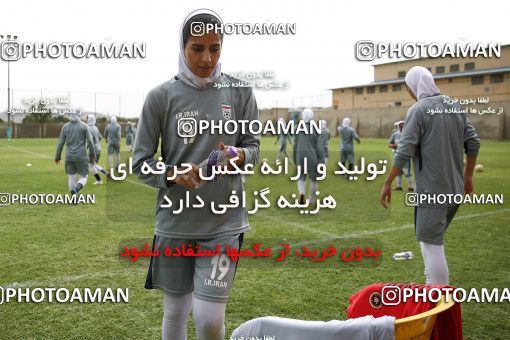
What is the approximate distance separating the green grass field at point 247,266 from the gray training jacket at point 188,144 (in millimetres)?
630

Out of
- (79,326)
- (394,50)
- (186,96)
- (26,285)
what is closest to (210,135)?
(186,96)

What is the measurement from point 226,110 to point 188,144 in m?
0.25

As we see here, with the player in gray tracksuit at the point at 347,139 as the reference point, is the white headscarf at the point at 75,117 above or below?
above

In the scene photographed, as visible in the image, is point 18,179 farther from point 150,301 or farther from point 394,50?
point 394,50

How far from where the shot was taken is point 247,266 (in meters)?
5.49

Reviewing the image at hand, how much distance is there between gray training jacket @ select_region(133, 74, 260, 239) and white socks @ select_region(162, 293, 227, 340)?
345 millimetres

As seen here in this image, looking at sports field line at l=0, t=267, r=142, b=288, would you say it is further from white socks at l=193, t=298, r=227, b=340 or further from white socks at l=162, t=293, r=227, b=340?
white socks at l=193, t=298, r=227, b=340

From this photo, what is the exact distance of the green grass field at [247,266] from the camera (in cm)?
397

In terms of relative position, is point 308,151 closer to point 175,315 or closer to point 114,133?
point 175,315

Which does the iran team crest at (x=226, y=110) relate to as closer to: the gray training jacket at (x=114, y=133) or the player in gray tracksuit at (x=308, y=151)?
the player in gray tracksuit at (x=308, y=151)

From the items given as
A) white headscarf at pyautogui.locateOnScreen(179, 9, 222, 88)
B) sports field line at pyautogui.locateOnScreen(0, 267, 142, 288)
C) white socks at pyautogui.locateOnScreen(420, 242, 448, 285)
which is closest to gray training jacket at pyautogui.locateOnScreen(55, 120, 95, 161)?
sports field line at pyautogui.locateOnScreen(0, 267, 142, 288)

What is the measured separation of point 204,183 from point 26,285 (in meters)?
3.22

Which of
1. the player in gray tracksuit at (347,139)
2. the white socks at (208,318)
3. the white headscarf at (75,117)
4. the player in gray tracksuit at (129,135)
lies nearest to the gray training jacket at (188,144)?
the white socks at (208,318)

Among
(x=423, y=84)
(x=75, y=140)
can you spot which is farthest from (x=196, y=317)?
(x=75, y=140)
